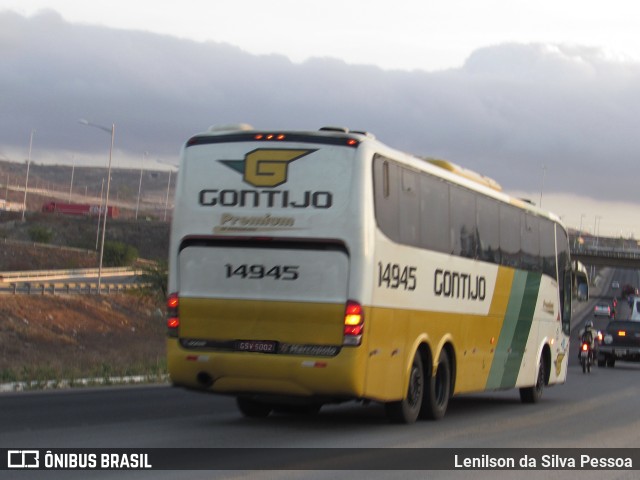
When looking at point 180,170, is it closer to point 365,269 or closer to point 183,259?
point 183,259

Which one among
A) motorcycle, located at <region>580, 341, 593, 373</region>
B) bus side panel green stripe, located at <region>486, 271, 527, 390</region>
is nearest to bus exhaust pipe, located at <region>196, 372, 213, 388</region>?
bus side panel green stripe, located at <region>486, 271, 527, 390</region>

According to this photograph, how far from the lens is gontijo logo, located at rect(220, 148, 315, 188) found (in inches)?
617

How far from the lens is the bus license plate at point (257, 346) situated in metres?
15.5

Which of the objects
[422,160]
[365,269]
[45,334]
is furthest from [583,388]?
[45,334]

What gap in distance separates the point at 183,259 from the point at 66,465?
15.4 ft

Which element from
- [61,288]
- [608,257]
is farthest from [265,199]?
[608,257]

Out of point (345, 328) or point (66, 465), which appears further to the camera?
point (345, 328)

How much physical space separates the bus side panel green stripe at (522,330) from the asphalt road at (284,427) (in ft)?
1.99

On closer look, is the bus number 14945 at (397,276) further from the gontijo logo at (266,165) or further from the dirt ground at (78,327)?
the dirt ground at (78,327)

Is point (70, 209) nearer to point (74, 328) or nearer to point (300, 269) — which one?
point (74, 328)

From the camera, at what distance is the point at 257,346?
15.5 meters

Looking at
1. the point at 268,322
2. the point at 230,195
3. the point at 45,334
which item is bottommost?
the point at 45,334

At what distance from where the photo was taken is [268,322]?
1550 cm

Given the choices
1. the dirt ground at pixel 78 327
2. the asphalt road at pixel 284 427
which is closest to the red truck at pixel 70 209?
the dirt ground at pixel 78 327
